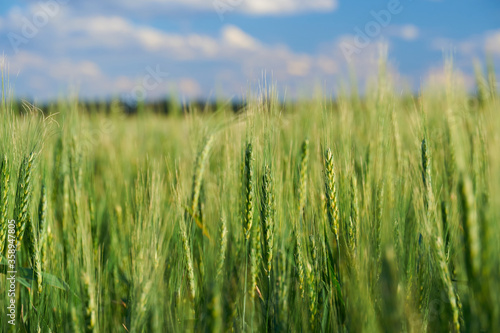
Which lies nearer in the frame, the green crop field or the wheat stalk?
the green crop field

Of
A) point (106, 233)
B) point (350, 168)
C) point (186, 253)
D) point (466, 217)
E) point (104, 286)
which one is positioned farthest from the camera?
point (106, 233)

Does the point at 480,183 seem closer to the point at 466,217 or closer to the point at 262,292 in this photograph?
the point at 466,217

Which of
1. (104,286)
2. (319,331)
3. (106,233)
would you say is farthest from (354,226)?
(106,233)

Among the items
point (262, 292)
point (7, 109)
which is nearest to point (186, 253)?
point (262, 292)

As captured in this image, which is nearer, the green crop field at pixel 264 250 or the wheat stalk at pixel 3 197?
the green crop field at pixel 264 250

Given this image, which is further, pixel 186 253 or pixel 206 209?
pixel 206 209

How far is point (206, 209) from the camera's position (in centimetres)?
183

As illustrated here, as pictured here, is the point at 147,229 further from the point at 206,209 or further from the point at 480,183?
the point at 480,183

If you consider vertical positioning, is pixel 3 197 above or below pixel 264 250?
above

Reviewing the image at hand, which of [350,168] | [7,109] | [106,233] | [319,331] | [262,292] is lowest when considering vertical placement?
[319,331]

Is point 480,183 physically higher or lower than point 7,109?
lower

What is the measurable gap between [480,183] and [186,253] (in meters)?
1.15

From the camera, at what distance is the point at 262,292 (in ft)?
4.56

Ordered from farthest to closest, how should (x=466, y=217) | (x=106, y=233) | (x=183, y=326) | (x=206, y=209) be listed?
(x=106, y=233)
(x=206, y=209)
(x=183, y=326)
(x=466, y=217)
